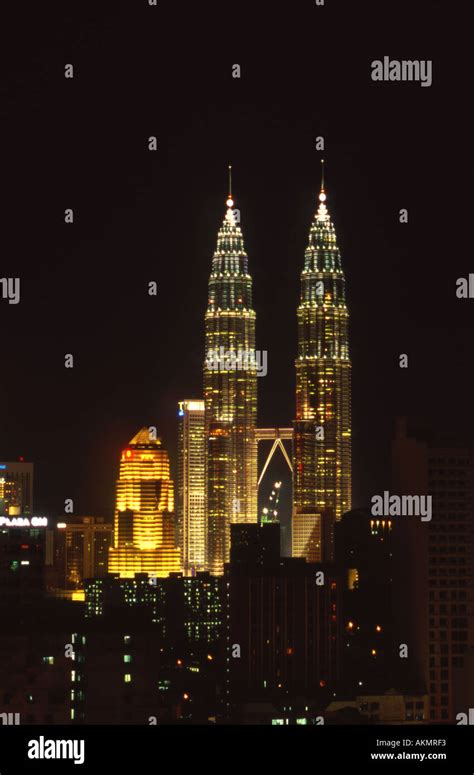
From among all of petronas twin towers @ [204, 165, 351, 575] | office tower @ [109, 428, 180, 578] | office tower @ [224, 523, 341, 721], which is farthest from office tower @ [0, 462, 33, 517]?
petronas twin towers @ [204, 165, 351, 575]

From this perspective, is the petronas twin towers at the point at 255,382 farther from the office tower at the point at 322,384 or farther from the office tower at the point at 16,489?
the office tower at the point at 16,489

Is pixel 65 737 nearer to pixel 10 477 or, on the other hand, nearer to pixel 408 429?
pixel 408 429

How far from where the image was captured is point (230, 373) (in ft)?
355

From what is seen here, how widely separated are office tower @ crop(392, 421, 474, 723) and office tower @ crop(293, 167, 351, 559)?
3670cm

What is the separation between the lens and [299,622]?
196ft

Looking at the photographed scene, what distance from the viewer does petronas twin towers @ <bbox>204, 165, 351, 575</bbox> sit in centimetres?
10050

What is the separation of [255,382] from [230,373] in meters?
2.26

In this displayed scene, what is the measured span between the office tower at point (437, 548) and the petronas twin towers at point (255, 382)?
135 ft

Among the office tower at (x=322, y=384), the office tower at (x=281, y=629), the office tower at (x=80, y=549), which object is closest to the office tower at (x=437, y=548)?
the office tower at (x=281, y=629)

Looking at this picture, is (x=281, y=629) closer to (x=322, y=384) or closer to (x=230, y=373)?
(x=322, y=384)

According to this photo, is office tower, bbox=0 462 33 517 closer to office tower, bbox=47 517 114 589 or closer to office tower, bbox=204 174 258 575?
office tower, bbox=47 517 114 589

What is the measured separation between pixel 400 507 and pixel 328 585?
17.5ft

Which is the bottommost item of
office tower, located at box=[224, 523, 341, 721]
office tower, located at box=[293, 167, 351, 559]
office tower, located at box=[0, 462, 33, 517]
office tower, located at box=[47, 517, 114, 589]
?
office tower, located at box=[224, 523, 341, 721]

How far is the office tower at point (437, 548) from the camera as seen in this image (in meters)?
53.9
